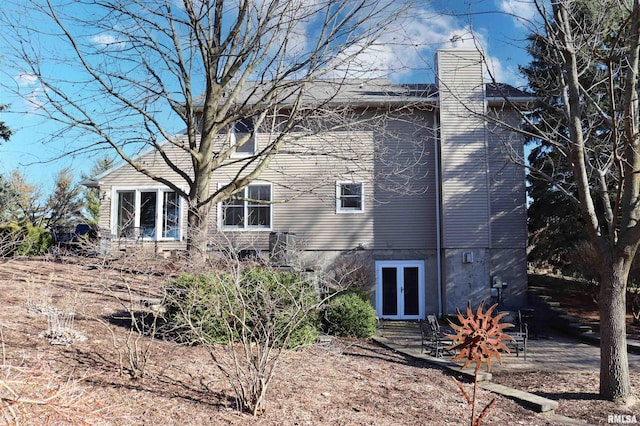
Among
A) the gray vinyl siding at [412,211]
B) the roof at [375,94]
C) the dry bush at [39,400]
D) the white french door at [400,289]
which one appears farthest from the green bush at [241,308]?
the gray vinyl siding at [412,211]

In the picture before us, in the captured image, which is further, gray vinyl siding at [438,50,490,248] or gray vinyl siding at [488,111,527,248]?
gray vinyl siding at [488,111,527,248]

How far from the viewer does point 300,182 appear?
57.0 feet

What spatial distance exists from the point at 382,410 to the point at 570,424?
220 centimetres

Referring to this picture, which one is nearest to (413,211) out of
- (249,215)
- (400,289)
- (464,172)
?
(464,172)

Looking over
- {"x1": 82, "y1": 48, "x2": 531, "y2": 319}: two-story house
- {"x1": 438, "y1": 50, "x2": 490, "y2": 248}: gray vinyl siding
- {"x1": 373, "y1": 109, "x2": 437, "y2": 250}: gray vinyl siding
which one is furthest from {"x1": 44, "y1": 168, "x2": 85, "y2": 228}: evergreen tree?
{"x1": 438, "y1": 50, "x2": 490, "y2": 248}: gray vinyl siding

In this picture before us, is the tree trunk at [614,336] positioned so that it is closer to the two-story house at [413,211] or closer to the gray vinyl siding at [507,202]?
the two-story house at [413,211]

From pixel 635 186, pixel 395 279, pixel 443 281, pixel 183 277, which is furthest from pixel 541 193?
pixel 183 277

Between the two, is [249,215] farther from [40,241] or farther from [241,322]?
[241,322]

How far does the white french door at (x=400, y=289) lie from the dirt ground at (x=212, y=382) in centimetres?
802

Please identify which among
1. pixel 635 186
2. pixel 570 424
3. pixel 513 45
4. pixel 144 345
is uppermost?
pixel 513 45

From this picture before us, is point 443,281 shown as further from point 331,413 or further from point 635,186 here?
point 331,413

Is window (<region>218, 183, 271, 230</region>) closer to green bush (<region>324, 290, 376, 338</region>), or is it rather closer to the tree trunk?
green bush (<region>324, 290, 376, 338</region>)

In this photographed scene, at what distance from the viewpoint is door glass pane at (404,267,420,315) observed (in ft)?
54.6

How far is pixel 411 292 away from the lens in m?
16.8
